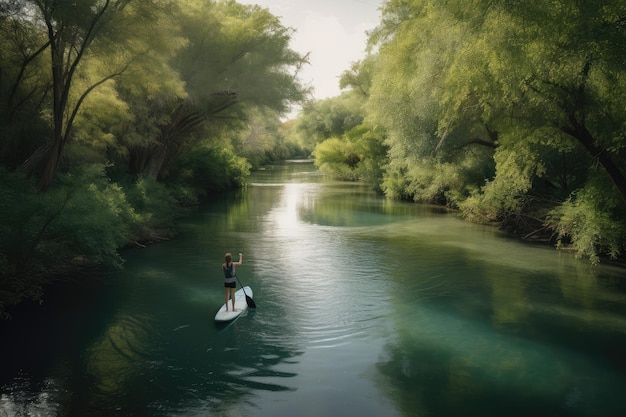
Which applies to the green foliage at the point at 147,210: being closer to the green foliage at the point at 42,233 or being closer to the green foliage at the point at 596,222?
the green foliage at the point at 42,233

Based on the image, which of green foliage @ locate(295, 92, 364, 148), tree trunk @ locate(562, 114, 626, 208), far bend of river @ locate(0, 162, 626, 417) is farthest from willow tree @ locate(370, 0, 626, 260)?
green foliage @ locate(295, 92, 364, 148)

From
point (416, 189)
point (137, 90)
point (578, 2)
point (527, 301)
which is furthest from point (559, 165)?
point (137, 90)

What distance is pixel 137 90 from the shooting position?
1747cm

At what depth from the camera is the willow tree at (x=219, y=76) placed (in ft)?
76.6

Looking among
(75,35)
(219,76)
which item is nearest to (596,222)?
(75,35)

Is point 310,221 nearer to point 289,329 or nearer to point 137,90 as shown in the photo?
point 137,90

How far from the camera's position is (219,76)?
79.8 feet

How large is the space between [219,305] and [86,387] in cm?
442

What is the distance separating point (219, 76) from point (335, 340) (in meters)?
18.0

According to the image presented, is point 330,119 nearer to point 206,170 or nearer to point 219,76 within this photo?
point 206,170

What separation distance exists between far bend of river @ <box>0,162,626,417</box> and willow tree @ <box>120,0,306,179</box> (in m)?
9.18

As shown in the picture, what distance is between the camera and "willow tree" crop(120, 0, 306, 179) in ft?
76.6

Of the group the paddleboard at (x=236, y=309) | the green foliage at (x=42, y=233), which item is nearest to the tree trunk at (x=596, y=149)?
the paddleboard at (x=236, y=309)

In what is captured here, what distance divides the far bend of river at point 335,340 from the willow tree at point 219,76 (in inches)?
362
